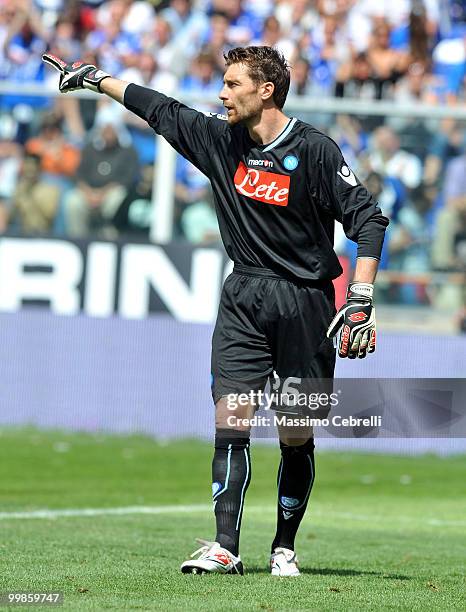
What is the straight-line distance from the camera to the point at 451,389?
7.17 m

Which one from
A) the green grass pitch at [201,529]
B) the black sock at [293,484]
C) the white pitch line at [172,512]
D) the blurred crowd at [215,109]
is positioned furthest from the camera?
the blurred crowd at [215,109]

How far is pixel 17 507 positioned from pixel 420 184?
6.14m

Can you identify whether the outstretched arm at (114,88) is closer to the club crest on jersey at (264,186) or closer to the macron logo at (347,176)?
the club crest on jersey at (264,186)

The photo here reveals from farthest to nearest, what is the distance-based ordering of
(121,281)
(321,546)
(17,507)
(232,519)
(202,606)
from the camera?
1. (121,281)
2. (17,507)
3. (321,546)
4. (232,519)
5. (202,606)

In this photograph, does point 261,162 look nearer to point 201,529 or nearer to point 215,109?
point 201,529

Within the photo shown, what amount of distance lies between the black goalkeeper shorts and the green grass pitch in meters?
0.98

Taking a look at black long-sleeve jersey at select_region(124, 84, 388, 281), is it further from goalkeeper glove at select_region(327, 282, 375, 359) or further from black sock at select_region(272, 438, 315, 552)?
black sock at select_region(272, 438, 315, 552)

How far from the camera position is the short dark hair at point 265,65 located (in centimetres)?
626

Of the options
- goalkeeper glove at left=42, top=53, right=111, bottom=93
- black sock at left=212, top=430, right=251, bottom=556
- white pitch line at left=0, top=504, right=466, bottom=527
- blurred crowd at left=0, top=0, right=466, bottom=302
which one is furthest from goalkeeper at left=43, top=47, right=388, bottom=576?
blurred crowd at left=0, top=0, right=466, bottom=302

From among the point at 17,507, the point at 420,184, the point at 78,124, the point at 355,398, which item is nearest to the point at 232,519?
the point at 355,398

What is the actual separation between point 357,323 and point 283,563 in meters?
1.27

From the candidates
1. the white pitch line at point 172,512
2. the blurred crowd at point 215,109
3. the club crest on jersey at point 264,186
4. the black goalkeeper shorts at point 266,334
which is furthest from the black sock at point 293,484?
the blurred crowd at point 215,109

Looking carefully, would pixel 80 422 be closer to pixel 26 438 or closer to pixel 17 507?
pixel 26 438

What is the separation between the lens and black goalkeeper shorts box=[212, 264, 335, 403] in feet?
20.4
